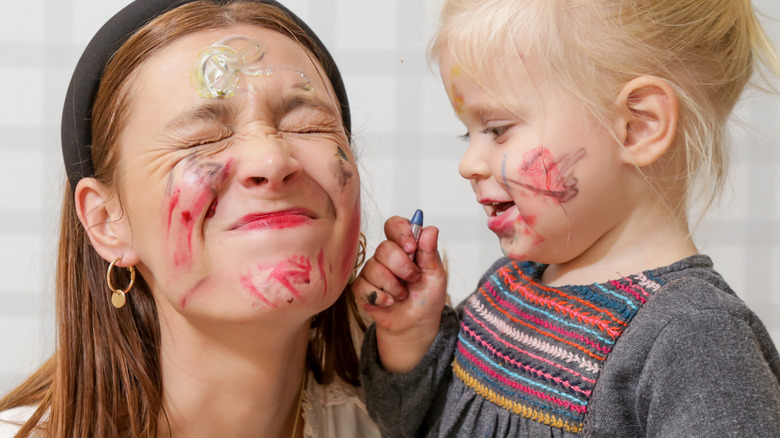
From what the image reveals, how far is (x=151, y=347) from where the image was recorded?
137 centimetres

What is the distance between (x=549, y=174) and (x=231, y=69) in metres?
0.49

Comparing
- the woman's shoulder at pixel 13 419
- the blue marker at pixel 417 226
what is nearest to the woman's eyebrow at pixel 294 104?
the blue marker at pixel 417 226

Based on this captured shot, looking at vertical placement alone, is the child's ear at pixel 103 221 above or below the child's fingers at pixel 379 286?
above

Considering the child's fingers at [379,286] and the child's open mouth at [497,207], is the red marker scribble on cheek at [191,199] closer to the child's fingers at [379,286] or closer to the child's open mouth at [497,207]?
the child's fingers at [379,286]

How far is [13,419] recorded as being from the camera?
132 cm

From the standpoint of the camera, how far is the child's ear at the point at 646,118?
1.11 meters

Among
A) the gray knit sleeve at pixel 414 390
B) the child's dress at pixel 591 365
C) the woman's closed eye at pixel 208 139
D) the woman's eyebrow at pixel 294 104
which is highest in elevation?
the woman's eyebrow at pixel 294 104

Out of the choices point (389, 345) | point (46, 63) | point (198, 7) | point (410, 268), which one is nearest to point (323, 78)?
point (198, 7)

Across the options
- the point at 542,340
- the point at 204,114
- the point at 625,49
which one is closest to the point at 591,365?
the point at 542,340

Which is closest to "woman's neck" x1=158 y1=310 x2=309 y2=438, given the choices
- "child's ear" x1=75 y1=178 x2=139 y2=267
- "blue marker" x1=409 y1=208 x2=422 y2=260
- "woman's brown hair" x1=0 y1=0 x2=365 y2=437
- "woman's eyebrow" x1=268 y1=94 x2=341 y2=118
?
"woman's brown hair" x1=0 y1=0 x2=365 y2=437

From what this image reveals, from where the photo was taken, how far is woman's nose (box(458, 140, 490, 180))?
118cm

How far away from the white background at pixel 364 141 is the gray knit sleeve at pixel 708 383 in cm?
97

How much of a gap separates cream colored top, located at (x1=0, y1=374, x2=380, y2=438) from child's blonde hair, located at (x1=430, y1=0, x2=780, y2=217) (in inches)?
26.8

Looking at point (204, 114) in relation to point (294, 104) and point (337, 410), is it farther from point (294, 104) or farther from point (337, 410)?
point (337, 410)
